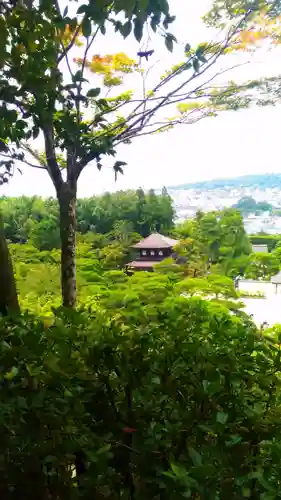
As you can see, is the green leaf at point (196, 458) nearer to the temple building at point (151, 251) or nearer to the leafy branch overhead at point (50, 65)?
the leafy branch overhead at point (50, 65)

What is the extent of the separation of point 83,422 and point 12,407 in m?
0.12

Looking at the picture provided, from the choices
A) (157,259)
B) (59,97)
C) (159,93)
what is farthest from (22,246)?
(59,97)

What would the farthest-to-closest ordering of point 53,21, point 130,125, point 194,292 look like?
point 130,125 < point 194,292 < point 53,21

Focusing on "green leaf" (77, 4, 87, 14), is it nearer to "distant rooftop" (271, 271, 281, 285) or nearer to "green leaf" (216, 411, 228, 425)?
"green leaf" (216, 411, 228, 425)

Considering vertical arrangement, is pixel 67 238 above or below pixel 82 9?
below

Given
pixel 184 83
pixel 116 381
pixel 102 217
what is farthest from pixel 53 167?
pixel 116 381

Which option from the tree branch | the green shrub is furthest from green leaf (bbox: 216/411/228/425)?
the tree branch

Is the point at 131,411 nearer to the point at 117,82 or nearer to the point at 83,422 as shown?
the point at 83,422

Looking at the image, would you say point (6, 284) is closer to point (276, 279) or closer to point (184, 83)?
point (184, 83)

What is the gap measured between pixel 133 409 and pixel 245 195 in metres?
1.67

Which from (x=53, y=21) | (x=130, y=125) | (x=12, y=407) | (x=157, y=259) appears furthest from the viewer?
(x=157, y=259)

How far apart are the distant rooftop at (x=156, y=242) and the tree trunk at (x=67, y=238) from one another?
66 cm

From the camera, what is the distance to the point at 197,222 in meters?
2.41

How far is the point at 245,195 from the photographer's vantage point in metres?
2.19
